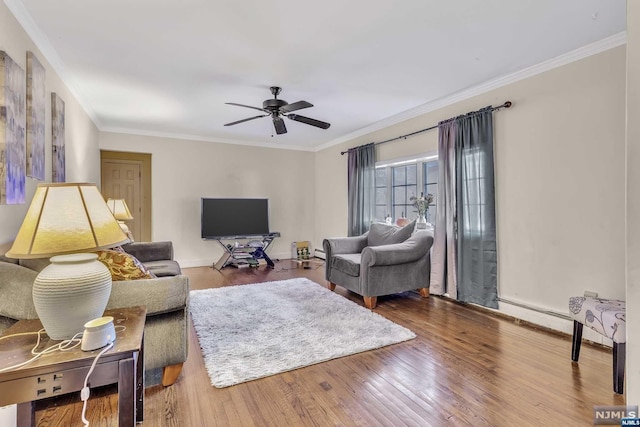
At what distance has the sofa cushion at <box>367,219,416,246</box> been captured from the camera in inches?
155

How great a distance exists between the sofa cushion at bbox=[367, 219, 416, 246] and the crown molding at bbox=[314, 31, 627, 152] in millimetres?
1489

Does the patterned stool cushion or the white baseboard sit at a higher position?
the patterned stool cushion

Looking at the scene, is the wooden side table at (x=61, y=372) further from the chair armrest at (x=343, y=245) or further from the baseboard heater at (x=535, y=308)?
the baseboard heater at (x=535, y=308)

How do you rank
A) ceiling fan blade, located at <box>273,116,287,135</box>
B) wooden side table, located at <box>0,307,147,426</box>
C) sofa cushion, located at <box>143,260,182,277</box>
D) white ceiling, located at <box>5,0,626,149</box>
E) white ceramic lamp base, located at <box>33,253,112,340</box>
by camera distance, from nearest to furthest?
wooden side table, located at <box>0,307,147,426</box> < white ceramic lamp base, located at <box>33,253,112,340</box> < white ceiling, located at <box>5,0,626,149</box> < sofa cushion, located at <box>143,260,182,277</box> < ceiling fan blade, located at <box>273,116,287,135</box>

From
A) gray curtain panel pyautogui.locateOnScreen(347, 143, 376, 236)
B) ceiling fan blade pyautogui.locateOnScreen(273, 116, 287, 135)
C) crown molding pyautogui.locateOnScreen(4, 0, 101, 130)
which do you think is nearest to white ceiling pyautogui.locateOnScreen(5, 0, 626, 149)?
crown molding pyautogui.locateOnScreen(4, 0, 101, 130)

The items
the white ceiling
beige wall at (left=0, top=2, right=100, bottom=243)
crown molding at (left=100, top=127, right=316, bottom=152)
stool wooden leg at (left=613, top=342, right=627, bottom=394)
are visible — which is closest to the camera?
stool wooden leg at (left=613, top=342, right=627, bottom=394)

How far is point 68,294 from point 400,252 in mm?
2967

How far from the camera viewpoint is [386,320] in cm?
303

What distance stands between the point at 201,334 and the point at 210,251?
337 cm

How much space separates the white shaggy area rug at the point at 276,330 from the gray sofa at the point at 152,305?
0.34 meters

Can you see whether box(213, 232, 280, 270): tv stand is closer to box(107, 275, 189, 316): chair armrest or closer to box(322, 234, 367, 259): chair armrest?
box(322, 234, 367, 259): chair armrest

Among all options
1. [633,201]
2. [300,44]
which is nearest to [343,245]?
[300,44]

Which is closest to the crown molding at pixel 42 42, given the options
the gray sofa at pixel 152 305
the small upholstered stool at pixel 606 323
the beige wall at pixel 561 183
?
the gray sofa at pixel 152 305

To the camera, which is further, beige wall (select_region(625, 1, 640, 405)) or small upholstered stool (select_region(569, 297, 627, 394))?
small upholstered stool (select_region(569, 297, 627, 394))
